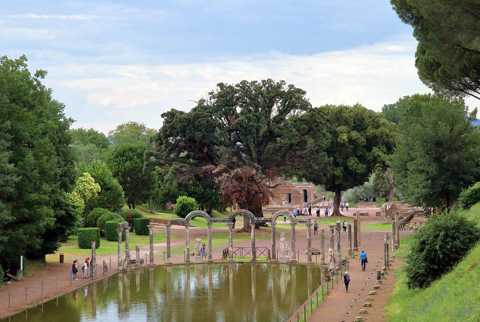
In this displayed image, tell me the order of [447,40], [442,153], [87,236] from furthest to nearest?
[87,236], [442,153], [447,40]

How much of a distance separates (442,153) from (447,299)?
31.3 metres

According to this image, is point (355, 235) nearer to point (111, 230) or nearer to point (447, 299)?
point (111, 230)

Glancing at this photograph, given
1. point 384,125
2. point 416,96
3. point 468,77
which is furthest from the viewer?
point 384,125

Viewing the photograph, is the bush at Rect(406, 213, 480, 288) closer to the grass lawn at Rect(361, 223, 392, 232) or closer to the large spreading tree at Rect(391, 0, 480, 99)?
the large spreading tree at Rect(391, 0, 480, 99)

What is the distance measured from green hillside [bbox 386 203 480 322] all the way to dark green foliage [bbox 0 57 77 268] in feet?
69.2

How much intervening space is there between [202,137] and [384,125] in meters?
26.4

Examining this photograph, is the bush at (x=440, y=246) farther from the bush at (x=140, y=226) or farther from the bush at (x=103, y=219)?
the bush at (x=140, y=226)

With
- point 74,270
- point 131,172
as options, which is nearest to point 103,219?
point 131,172

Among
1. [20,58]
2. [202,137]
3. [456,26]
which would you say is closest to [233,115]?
[202,137]

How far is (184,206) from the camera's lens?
82625 millimetres

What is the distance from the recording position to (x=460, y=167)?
5372cm

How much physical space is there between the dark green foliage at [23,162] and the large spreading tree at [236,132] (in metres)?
23.3

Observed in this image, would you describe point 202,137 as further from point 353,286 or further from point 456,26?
point 456,26

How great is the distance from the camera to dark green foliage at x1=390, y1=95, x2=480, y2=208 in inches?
2101
